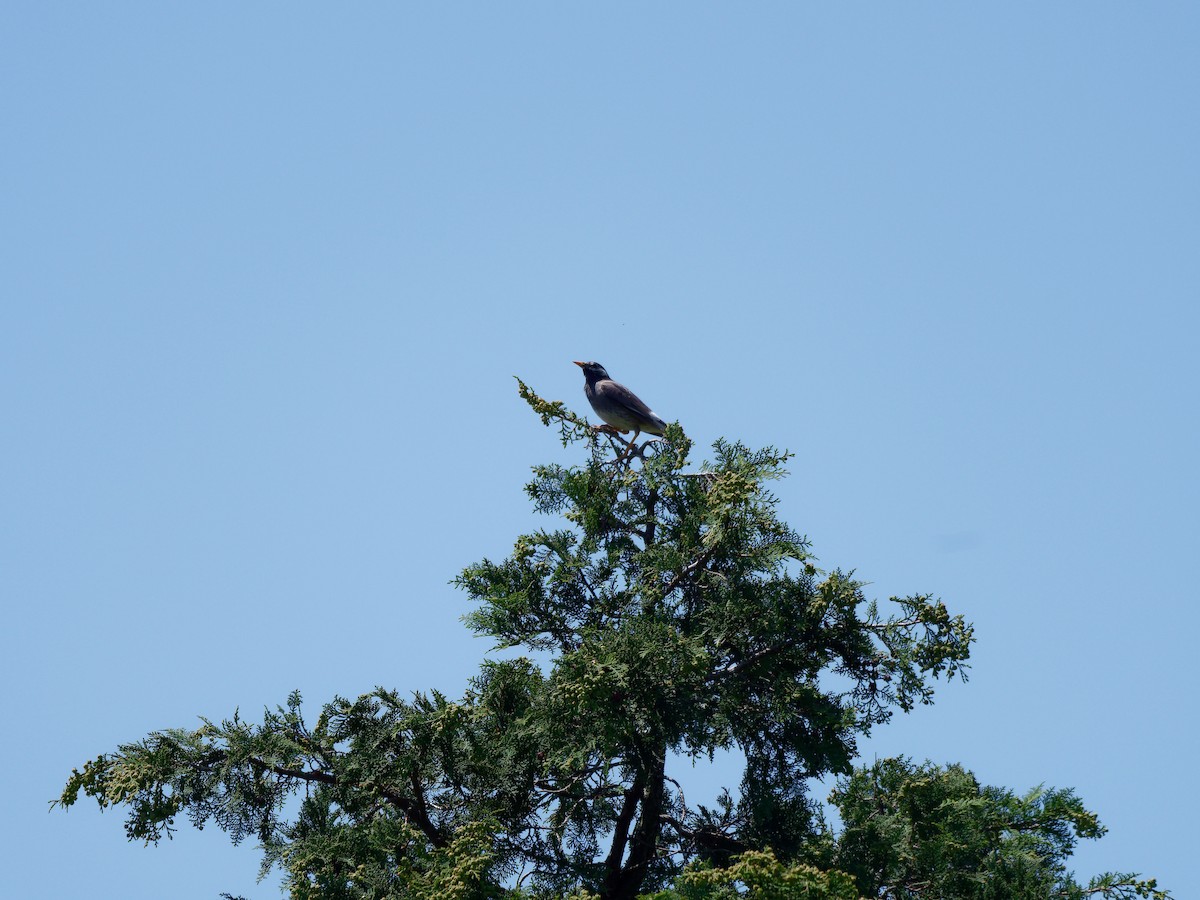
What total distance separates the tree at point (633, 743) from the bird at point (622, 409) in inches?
95.5

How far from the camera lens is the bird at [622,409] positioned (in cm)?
1220

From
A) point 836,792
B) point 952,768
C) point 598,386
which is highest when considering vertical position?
point 598,386

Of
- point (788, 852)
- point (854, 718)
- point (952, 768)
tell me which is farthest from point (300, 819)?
point (952, 768)

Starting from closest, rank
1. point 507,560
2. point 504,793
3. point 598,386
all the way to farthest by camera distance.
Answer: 1. point 504,793
2. point 507,560
3. point 598,386

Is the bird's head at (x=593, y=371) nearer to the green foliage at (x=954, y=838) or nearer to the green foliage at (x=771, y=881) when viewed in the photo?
the green foliage at (x=954, y=838)

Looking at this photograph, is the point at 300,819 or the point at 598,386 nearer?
the point at 300,819

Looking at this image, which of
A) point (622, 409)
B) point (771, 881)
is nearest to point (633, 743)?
point (771, 881)

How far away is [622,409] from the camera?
12336 millimetres

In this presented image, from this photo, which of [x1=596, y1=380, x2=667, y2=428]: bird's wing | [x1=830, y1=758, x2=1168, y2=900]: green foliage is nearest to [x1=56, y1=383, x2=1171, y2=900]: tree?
[x1=830, y1=758, x2=1168, y2=900]: green foliage

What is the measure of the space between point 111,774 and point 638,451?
189 inches

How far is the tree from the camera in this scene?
8.52 meters

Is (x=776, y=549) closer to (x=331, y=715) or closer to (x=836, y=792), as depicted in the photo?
(x=836, y=792)

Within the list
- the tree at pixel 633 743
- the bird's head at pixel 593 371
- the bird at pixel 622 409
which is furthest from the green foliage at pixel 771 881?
the bird's head at pixel 593 371

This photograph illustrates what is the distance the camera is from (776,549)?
30.4 feet
